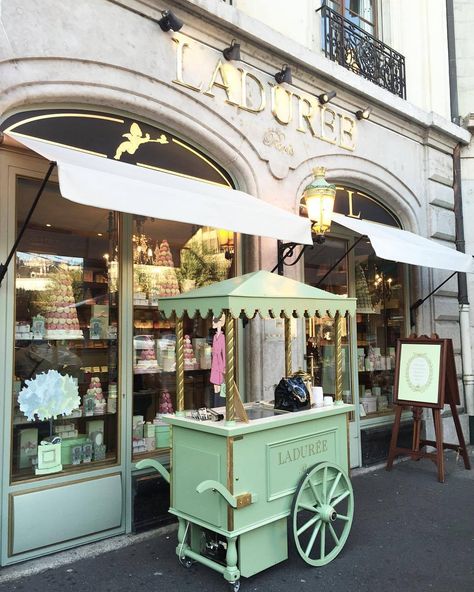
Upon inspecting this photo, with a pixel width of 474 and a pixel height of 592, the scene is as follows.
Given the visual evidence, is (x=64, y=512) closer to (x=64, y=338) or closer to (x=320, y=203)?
(x=64, y=338)

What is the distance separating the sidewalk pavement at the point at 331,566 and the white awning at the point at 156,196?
2.43 meters

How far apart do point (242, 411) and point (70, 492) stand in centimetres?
162

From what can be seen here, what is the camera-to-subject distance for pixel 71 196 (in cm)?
279

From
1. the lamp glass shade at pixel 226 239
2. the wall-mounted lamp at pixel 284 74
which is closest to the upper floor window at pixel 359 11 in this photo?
the wall-mounted lamp at pixel 284 74

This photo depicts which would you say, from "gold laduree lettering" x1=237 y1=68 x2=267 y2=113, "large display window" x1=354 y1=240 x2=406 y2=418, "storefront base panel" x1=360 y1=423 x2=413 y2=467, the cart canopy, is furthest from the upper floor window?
"storefront base panel" x1=360 y1=423 x2=413 y2=467

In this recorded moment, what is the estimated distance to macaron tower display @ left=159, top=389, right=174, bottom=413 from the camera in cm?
468

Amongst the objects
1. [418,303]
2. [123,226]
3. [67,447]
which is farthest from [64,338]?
[418,303]

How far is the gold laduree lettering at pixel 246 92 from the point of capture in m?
4.99

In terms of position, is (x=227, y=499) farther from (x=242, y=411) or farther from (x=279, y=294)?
(x=279, y=294)

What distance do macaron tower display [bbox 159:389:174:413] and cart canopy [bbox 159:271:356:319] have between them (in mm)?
1380

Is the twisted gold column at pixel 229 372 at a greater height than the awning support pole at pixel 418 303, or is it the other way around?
the awning support pole at pixel 418 303

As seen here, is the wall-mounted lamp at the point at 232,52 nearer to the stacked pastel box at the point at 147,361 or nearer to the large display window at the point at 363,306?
the large display window at the point at 363,306

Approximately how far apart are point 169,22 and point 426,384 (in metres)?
4.69

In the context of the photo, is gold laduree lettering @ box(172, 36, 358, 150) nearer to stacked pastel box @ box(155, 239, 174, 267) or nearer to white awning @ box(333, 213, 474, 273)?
white awning @ box(333, 213, 474, 273)
